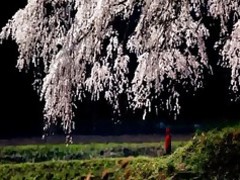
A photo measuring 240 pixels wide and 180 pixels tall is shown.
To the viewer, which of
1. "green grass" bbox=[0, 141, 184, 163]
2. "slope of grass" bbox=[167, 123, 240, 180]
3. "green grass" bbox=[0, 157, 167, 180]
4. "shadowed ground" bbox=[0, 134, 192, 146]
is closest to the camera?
"slope of grass" bbox=[167, 123, 240, 180]

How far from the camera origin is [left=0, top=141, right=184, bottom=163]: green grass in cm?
962

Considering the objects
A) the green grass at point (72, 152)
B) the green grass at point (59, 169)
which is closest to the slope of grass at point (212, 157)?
the green grass at point (59, 169)

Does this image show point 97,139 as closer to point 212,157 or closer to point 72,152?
point 72,152

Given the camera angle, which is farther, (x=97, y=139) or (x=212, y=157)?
(x=97, y=139)

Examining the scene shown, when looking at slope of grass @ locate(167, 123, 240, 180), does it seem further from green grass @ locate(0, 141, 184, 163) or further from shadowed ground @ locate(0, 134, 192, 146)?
shadowed ground @ locate(0, 134, 192, 146)

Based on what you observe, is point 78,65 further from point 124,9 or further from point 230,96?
point 230,96

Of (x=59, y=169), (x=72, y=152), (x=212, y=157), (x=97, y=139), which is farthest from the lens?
(x=97, y=139)

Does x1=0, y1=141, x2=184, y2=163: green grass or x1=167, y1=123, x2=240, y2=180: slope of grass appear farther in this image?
x1=0, y1=141, x2=184, y2=163: green grass

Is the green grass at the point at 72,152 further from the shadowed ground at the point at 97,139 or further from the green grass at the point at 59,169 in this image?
the shadowed ground at the point at 97,139

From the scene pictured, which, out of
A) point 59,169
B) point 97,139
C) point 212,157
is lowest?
point 59,169

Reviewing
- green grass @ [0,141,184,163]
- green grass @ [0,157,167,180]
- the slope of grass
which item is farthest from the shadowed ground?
the slope of grass

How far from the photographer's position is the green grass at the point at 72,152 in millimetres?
9625

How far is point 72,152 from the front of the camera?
388 inches

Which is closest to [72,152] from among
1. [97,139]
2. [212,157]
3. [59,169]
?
[59,169]
